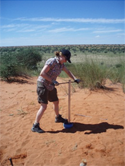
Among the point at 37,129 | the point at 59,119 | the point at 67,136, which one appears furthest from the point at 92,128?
the point at 37,129

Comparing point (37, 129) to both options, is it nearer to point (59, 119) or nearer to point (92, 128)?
point (59, 119)

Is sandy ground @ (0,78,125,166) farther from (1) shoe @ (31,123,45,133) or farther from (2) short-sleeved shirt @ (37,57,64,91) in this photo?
(2) short-sleeved shirt @ (37,57,64,91)

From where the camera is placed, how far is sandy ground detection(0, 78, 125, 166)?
→ 8.68 feet

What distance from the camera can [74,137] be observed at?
325 centimetres

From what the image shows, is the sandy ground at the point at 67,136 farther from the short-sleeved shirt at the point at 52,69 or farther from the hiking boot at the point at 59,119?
the short-sleeved shirt at the point at 52,69

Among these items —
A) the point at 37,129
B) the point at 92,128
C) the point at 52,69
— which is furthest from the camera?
the point at 92,128

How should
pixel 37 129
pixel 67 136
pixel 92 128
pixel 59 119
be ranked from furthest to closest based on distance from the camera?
pixel 59 119 → pixel 92 128 → pixel 37 129 → pixel 67 136

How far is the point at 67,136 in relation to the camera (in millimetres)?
3293

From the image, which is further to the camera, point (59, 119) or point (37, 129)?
point (59, 119)

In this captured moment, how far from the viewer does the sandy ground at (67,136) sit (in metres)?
2.64

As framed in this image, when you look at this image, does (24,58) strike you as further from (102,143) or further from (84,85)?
(102,143)

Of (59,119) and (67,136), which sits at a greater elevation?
(59,119)

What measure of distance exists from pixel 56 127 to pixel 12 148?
1.08 m

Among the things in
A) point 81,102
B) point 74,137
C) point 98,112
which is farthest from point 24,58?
point 74,137
